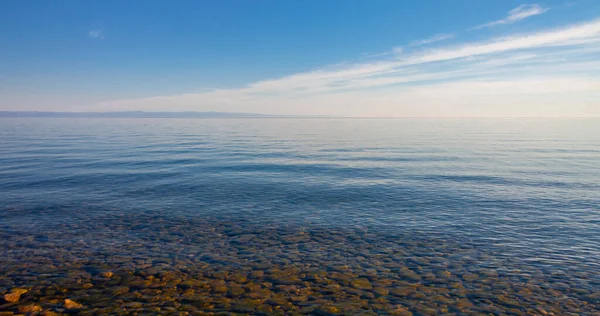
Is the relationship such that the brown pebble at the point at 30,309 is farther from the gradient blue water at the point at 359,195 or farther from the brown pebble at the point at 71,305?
the gradient blue water at the point at 359,195

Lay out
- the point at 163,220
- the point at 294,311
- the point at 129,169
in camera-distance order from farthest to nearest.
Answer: the point at 129,169 → the point at 163,220 → the point at 294,311

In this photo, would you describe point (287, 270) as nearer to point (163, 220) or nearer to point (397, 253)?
point (397, 253)

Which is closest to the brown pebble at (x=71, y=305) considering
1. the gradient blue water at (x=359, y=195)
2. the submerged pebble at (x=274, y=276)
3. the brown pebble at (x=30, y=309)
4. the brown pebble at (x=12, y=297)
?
the submerged pebble at (x=274, y=276)

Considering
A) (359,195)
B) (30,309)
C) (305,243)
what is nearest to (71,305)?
(30,309)

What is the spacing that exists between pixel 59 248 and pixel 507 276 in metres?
19.8

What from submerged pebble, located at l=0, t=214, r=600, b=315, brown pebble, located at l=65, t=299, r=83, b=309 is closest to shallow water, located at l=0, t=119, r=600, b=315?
submerged pebble, located at l=0, t=214, r=600, b=315

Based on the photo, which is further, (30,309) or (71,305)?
(71,305)

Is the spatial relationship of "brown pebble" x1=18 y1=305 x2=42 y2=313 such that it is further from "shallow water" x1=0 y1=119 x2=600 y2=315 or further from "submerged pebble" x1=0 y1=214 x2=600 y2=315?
"shallow water" x1=0 y1=119 x2=600 y2=315

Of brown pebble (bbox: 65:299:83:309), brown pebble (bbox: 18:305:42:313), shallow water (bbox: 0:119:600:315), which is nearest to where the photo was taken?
brown pebble (bbox: 18:305:42:313)

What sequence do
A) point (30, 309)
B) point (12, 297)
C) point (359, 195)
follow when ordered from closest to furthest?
1. point (30, 309)
2. point (12, 297)
3. point (359, 195)

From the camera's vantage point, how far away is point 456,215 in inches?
858

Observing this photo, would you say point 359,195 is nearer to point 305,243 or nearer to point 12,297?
point 305,243

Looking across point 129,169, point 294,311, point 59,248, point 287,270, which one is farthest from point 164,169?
point 294,311

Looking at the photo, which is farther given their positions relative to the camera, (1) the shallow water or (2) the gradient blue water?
(2) the gradient blue water
